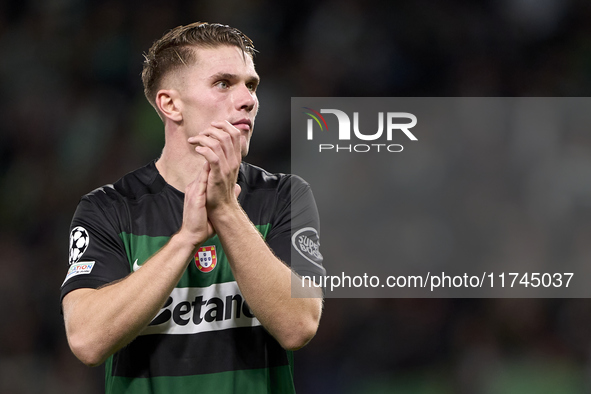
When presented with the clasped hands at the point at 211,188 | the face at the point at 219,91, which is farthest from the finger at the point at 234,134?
the face at the point at 219,91

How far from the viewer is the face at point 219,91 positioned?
7.09ft

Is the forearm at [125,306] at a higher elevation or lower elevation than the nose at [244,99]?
lower

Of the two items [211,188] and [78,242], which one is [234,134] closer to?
[211,188]

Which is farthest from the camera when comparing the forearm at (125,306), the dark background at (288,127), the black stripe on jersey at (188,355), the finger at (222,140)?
the dark background at (288,127)

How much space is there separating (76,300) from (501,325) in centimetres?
316

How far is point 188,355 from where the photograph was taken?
2031mm

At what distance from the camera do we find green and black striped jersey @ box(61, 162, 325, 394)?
2.02 m

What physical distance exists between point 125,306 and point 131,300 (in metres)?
0.03

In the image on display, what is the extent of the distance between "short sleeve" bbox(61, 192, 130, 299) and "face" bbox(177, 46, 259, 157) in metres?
0.43

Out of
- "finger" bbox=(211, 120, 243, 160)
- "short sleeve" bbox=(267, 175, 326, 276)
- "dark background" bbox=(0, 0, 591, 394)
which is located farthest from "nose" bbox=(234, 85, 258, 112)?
"dark background" bbox=(0, 0, 591, 394)

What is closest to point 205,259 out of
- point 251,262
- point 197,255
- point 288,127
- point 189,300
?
point 197,255

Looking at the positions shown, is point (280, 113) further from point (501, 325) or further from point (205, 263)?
point (205, 263)

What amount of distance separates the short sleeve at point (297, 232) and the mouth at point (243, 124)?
0.28 m

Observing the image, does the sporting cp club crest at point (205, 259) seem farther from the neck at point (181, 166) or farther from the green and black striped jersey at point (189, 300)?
the neck at point (181, 166)
